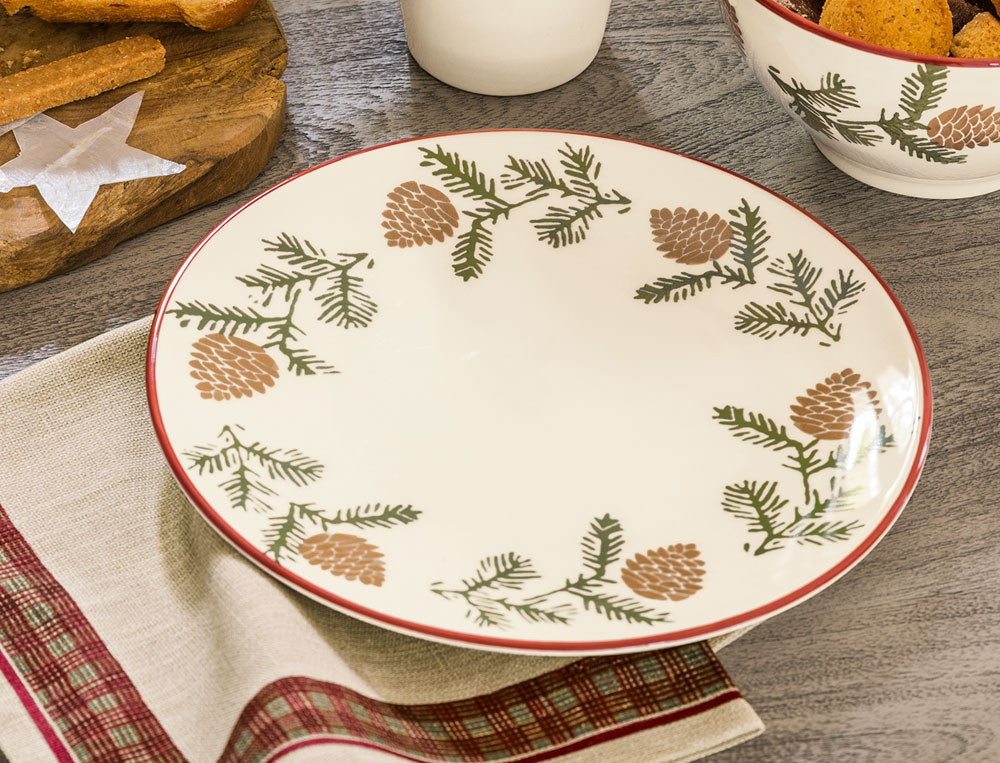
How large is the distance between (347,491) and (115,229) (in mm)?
330

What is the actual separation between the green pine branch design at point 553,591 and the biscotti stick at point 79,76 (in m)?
0.56

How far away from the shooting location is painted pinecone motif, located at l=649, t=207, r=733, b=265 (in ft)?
2.56

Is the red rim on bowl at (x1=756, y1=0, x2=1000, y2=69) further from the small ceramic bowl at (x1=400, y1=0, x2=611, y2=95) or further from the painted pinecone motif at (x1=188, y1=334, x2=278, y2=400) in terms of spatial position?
the painted pinecone motif at (x1=188, y1=334, x2=278, y2=400)

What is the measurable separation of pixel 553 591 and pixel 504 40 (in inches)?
20.6

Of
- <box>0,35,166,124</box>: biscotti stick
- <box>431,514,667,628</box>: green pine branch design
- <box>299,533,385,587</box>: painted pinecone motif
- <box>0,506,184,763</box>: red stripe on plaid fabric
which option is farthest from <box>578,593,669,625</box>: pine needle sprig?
<box>0,35,166,124</box>: biscotti stick

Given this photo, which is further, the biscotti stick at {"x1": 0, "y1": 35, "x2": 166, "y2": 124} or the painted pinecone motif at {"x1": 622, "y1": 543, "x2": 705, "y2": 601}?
the biscotti stick at {"x1": 0, "y1": 35, "x2": 166, "y2": 124}

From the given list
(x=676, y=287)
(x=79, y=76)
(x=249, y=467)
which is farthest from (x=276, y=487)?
(x=79, y=76)

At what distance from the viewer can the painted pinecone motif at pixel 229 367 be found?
2.14 ft

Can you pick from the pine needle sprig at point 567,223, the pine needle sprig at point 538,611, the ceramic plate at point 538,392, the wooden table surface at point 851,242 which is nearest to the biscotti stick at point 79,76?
the wooden table surface at point 851,242

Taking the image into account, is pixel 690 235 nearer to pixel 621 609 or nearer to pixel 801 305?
pixel 801 305

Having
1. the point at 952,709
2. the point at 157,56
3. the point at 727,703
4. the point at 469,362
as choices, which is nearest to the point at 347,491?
the point at 469,362

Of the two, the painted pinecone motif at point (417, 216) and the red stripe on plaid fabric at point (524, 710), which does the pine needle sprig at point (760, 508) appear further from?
the painted pinecone motif at point (417, 216)

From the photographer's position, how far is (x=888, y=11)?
732 millimetres

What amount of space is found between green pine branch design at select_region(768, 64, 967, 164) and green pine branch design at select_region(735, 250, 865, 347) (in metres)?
0.11
